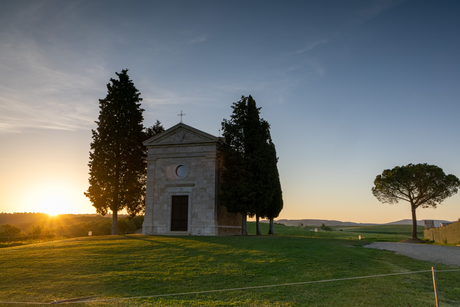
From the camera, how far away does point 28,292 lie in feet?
28.6

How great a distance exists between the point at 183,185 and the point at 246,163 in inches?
221

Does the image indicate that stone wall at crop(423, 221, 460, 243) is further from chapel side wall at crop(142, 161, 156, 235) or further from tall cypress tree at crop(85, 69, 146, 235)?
tall cypress tree at crop(85, 69, 146, 235)

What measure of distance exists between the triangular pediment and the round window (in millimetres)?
2038

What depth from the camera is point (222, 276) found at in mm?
10062

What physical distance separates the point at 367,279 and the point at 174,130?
20495 millimetres

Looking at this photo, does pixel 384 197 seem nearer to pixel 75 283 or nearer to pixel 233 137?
pixel 233 137

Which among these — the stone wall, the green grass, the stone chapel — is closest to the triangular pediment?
the stone chapel

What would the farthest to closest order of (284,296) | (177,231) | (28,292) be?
(177,231) → (28,292) → (284,296)

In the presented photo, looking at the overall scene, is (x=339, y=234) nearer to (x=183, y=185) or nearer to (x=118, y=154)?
(x=183, y=185)

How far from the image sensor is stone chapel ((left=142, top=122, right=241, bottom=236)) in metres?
25.1

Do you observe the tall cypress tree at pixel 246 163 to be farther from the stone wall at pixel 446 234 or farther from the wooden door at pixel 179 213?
the stone wall at pixel 446 234

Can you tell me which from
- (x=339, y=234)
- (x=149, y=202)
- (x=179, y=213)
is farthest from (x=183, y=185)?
(x=339, y=234)

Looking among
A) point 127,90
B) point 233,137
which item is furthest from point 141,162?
point 233,137

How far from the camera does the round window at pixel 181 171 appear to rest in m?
26.5
